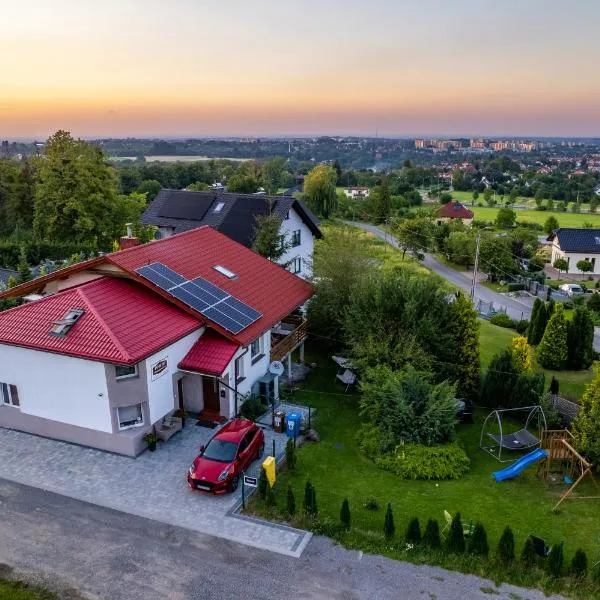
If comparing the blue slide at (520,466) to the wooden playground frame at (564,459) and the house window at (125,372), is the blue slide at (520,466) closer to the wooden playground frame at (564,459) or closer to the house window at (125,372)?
the wooden playground frame at (564,459)

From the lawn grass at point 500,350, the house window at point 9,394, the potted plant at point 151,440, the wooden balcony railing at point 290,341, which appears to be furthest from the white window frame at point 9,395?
the lawn grass at point 500,350

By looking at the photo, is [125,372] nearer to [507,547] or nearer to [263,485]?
[263,485]

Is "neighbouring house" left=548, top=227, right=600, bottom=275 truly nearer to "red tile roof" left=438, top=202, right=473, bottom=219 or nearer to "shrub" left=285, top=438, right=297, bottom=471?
"red tile roof" left=438, top=202, right=473, bottom=219

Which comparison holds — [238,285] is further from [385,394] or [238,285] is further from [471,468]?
[471,468]

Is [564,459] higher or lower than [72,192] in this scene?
lower

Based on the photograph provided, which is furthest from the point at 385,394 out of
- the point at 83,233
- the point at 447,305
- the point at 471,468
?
the point at 83,233

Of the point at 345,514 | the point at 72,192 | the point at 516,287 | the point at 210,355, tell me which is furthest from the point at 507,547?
the point at 72,192
